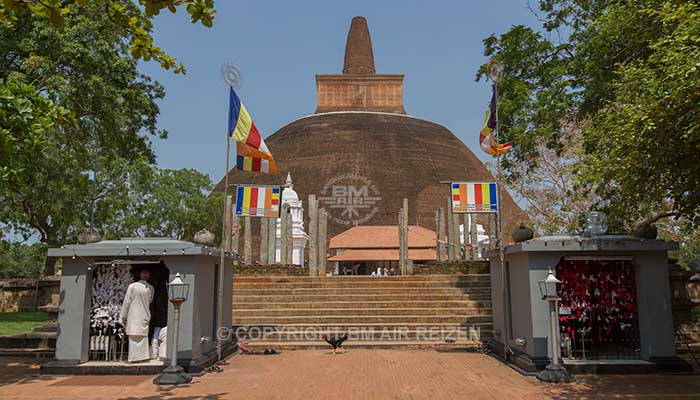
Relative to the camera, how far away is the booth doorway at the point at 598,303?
9273 mm

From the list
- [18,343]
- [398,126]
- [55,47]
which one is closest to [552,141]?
[55,47]

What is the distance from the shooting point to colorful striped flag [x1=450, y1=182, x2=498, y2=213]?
40.4ft

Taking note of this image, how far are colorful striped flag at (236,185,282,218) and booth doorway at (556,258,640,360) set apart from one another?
757cm

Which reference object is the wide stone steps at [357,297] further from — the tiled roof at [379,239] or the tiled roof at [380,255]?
the tiled roof at [379,239]

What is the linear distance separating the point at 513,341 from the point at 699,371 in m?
2.83

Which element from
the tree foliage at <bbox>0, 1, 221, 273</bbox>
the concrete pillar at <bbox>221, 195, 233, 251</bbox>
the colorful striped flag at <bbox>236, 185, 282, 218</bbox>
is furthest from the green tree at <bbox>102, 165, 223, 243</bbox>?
the colorful striped flag at <bbox>236, 185, 282, 218</bbox>

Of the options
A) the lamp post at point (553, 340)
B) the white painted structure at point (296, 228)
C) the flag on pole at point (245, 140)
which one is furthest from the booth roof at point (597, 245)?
the white painted structure at point (296, 228)

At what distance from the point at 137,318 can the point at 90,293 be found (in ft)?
3.43

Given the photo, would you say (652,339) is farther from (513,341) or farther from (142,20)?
(142,20)

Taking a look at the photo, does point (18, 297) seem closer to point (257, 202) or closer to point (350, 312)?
point (257, 202)

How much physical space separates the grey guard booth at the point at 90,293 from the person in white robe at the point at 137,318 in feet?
1.14

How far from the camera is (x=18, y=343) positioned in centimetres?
1122

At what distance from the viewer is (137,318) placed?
9.04 metres

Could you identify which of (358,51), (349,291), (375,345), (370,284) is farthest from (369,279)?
(358,51)
